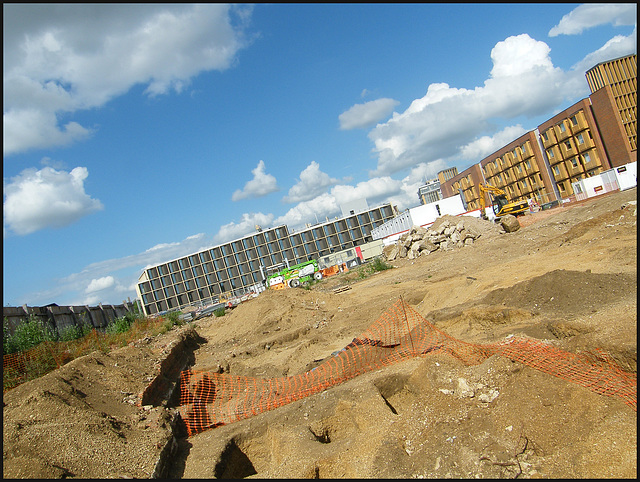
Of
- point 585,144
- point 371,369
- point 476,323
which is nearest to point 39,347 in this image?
point 371,369

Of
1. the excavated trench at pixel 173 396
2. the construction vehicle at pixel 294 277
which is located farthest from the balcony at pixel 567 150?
the excavated trench at pixel 173 396

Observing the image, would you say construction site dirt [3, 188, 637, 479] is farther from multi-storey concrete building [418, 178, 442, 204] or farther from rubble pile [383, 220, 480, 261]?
multi-storey concrete building [418, 178, 442, 204]

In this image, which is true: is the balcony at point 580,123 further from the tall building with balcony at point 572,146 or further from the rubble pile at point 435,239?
the rubble pile at point 435,239

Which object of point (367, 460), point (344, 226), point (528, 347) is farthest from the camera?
point (344, 226)

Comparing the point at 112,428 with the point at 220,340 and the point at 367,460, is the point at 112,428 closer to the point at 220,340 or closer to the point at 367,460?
the point at 367,460

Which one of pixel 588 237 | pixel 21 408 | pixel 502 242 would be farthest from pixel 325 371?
pixel 502 242

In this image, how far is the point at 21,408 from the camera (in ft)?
23.2

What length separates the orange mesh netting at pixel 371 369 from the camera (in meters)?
6.38

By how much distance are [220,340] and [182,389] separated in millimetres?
Result: 8518

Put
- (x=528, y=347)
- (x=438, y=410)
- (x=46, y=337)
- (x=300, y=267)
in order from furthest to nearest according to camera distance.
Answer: (x=300, y=267), (x=46, y=337), (x=528, y=347), (x=438, y=410)

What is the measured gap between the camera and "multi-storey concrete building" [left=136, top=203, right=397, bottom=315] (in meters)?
71.6

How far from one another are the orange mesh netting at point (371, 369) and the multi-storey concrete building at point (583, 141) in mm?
41592

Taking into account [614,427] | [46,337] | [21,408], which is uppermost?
[46,337]

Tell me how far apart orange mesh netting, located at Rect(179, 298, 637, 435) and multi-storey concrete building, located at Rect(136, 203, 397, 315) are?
57919 mm
